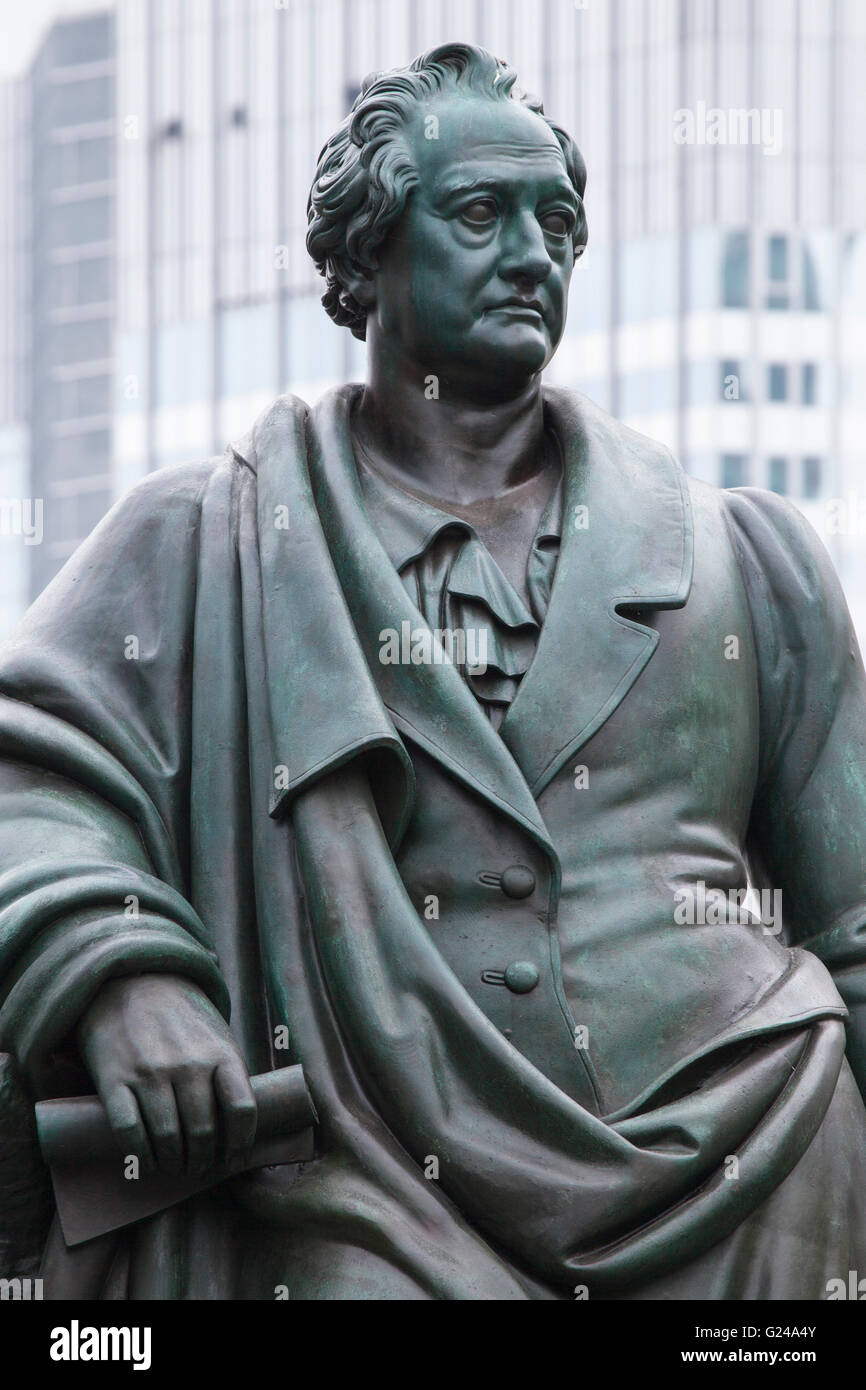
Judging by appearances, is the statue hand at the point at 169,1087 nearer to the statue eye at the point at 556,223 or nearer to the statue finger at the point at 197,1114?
the statue finger at the point at 197,1114

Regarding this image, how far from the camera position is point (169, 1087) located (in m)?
7.66

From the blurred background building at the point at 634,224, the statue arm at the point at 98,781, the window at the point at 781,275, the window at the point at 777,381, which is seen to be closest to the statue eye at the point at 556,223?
the statue arm at the point at 98,781

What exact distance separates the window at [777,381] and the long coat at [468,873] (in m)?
56.3

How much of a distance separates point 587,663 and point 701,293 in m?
57.8

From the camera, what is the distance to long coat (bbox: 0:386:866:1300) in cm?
782

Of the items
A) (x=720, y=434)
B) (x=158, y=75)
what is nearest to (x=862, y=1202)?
(x=720, y=434)

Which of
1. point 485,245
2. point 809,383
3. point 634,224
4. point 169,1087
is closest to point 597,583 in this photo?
point 485,245

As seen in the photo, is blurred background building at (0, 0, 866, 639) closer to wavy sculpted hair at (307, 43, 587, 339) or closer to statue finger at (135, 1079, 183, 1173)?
wavy sculpted hair at (307, 43, 587, 339)

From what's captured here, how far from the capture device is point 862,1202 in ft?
26.5

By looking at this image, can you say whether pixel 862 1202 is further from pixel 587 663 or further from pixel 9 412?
pixel 9 412

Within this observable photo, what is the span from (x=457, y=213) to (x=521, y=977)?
2258 mm

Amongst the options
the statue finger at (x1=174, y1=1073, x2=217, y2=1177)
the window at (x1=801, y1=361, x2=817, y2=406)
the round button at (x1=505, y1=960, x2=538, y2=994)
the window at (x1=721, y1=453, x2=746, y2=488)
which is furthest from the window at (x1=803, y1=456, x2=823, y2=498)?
the statue finger at (x1=174, y1=1073, x2=217, y2=1177)

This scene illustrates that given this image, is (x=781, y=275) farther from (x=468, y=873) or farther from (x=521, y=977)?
(x=521, y=977)
